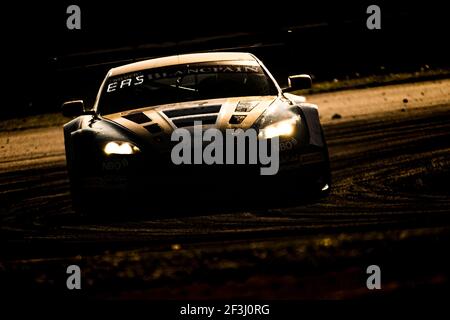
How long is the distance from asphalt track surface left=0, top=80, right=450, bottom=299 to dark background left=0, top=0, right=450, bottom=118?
844 cm

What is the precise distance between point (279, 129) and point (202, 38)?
19998 mm

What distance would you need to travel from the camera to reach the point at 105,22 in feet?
95.7

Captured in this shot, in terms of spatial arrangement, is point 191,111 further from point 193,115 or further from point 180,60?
point 180,60

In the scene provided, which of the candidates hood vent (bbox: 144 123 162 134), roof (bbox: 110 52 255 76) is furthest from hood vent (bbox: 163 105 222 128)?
roof (bbox: 110 52 255 76)

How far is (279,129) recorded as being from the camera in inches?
319

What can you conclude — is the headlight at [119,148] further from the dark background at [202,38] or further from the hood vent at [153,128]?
the dark background at [202,38]

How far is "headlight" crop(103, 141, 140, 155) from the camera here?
8.12m

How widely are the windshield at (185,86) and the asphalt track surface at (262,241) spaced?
1084 mm

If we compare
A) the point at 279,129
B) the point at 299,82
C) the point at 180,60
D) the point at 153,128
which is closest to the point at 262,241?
the point at 279,129

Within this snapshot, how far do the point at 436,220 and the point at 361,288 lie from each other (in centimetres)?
223

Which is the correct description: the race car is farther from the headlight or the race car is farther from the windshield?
the windshield

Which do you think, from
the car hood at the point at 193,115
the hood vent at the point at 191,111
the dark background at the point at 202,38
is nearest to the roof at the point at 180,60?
the car hood at the point at 193,115

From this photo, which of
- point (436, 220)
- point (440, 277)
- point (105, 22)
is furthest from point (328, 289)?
point (105, 22)
